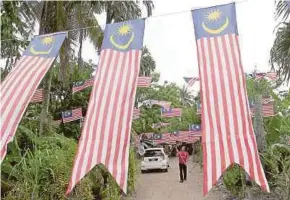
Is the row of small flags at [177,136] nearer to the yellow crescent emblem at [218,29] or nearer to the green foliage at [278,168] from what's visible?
the green foliage at [278,168]

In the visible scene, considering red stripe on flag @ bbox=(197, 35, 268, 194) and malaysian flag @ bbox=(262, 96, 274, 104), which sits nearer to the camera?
red stripe on flag @ bbox=(197, 35, 268, 194)

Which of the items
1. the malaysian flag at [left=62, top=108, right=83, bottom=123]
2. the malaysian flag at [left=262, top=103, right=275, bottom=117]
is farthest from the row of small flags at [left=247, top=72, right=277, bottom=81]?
the malaysian flag at [left=62, top=108, right=83, bottom=123]

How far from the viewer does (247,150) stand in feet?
24.9

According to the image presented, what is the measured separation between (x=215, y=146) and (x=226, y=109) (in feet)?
2.44

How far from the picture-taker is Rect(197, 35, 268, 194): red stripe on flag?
7.53 metres

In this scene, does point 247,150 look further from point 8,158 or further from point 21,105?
point 8,158

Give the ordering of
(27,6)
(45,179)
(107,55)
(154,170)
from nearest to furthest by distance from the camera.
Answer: (107,55) < (45,179) < (27,6) < (154,170)

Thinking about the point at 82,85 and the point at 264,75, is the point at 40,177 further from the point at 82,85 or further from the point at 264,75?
the point at 264,75

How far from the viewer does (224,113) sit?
8031 mm

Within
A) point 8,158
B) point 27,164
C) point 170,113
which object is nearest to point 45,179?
point 27,164

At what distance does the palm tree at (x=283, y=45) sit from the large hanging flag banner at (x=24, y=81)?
20.7 feet

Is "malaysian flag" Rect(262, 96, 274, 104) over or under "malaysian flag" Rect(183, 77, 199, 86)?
under

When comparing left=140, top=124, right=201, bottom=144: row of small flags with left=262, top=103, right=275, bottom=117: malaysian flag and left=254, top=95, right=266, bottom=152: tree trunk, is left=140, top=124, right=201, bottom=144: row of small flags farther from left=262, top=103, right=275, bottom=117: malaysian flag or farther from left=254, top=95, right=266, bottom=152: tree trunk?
left=254, top=95, right=266, bottom=152: tree trunk

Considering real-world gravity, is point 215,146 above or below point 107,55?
below
